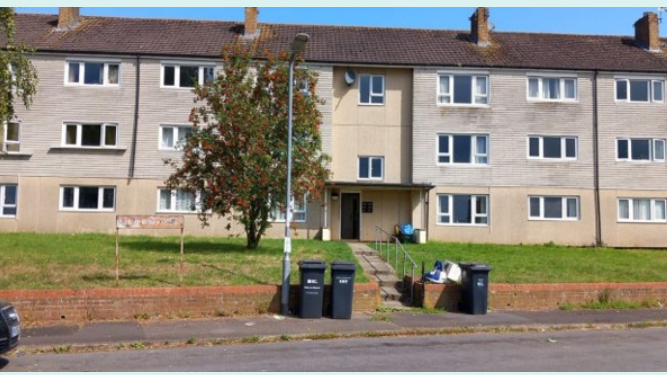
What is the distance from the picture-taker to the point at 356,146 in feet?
87.8

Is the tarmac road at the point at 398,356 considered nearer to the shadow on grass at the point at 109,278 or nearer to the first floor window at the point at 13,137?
the shadow on grass at the point at 109,278

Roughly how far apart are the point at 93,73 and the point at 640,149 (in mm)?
24289

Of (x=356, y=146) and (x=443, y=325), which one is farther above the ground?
(x=356, y=146)

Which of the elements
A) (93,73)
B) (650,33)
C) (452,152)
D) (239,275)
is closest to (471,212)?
(452,152)

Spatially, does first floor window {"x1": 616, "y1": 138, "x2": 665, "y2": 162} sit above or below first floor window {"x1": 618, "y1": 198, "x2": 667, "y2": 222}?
above

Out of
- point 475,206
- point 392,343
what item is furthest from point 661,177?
point 392,343

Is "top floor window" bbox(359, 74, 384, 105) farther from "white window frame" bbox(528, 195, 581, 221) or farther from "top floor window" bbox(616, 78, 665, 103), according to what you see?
"top floor window" bbox(616, 78, 665, 103)

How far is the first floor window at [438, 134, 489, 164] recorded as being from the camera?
2675 centimetres

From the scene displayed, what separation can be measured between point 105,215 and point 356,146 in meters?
11.1

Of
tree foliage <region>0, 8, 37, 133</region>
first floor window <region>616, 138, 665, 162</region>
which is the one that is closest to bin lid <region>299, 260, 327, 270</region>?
tree foliage <region>0, 8, 37, 133</region>

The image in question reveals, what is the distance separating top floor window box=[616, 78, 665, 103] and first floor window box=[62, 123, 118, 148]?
2232 centimetres

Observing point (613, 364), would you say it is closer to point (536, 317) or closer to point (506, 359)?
point (506, 359)

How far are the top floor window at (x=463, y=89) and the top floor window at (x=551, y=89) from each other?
2.11 meters

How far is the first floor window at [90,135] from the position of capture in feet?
84.5
